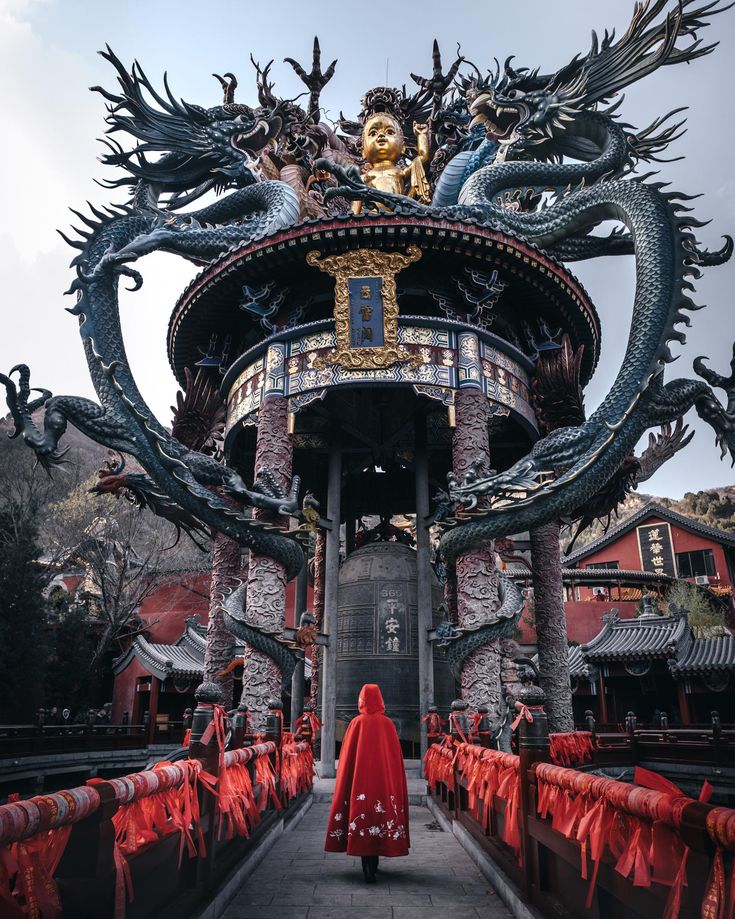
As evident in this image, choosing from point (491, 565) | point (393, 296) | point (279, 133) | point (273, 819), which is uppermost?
point (279, 133)

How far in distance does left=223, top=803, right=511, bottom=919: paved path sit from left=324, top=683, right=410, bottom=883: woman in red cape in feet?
0.74

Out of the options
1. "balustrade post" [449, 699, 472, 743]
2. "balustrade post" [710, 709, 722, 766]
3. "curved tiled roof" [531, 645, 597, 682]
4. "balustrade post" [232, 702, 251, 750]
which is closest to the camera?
"balustrade post" [232, 702, 251, 750]

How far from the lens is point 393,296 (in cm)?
993

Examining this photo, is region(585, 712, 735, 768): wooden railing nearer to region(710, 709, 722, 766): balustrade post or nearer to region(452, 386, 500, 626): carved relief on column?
region(710, 709, 722, 766): balustrade post

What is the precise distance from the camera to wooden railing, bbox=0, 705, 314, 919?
68.3 inches

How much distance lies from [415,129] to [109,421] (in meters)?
9.21

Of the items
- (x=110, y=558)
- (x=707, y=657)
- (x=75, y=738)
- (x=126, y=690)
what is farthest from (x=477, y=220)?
(x=110, y=558)

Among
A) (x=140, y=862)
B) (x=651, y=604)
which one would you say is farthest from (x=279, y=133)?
(x=651, y=604)

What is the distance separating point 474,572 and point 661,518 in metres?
27.8

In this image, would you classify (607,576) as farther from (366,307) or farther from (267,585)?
(267,585)

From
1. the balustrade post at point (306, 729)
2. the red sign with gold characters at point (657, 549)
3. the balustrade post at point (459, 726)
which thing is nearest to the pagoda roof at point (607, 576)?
the red sign with gold characters at point (657, 549)

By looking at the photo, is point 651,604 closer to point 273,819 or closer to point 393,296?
point 393,296

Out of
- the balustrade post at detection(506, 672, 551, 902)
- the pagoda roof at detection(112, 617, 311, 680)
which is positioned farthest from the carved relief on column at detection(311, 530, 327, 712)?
the balustrade post at detection(506, 672, 551, 902)

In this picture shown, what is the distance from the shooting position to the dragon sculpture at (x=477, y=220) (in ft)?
30.3
